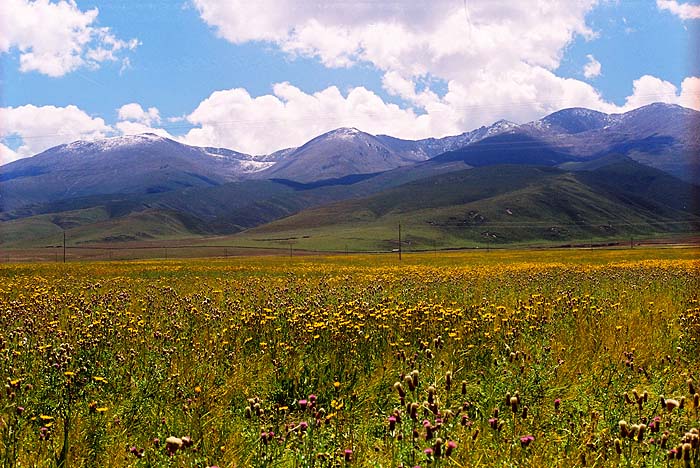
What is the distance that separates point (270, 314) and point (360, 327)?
7.93 ft

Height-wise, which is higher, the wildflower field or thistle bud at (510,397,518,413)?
thistle bud at (510,397,518,413)

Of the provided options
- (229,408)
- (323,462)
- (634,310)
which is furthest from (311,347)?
(634,310)

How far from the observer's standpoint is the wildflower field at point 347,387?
4.75m

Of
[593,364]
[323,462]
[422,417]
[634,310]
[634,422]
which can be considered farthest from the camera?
[634,310]

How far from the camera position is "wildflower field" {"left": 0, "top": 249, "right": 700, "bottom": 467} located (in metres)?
4.75

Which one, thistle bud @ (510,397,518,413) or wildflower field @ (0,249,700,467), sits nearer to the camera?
thistle bud @ (510,397,518,413)

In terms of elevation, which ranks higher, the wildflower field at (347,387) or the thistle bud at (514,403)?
the thistle bud at (514,403)

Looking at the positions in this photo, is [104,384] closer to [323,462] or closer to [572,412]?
[323,462]

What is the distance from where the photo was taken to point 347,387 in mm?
7266

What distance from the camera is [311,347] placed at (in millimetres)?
8227

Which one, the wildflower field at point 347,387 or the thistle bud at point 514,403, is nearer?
the thistle bud at point 514,403

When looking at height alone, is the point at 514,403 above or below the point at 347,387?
above

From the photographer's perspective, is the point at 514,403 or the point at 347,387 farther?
the point at 347,387

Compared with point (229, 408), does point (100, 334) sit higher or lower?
higher
